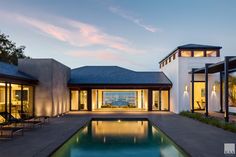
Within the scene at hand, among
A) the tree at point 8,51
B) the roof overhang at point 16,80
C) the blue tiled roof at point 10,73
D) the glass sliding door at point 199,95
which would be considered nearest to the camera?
the roof overhang at point 16,80

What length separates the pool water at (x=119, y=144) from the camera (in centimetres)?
878

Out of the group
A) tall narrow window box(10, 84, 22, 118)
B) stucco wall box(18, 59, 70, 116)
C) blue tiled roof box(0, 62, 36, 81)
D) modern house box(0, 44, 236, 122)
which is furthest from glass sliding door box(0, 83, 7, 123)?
stucco wall box(18, 59, 70, 116)

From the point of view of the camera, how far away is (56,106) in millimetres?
19531

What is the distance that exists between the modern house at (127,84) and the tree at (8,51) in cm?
1405

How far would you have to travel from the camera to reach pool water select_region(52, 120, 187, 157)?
8781 mm

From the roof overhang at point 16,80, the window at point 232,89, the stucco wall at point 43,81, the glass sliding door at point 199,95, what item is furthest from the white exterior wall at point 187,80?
the roof overhang at point 16,80

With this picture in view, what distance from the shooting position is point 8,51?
3856cm

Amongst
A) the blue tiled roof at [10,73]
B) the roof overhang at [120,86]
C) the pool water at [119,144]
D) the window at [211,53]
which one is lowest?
the pool water at [119,144]

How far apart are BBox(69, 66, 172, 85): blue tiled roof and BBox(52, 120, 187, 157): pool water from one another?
36.1 ft

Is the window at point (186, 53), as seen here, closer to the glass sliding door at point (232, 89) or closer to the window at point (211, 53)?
the window at point (211, 53)

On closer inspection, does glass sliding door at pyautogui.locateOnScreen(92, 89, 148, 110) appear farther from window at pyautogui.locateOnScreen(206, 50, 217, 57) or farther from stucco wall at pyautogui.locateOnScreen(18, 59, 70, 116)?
window at pyautogui.locateOnScreen(206, 50, 217, 57)

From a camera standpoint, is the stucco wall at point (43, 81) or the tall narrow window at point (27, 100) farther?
the stucco wall at point (43, 81)

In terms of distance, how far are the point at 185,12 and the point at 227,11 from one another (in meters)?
5.27

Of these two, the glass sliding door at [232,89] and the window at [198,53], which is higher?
the window at [198,53]
